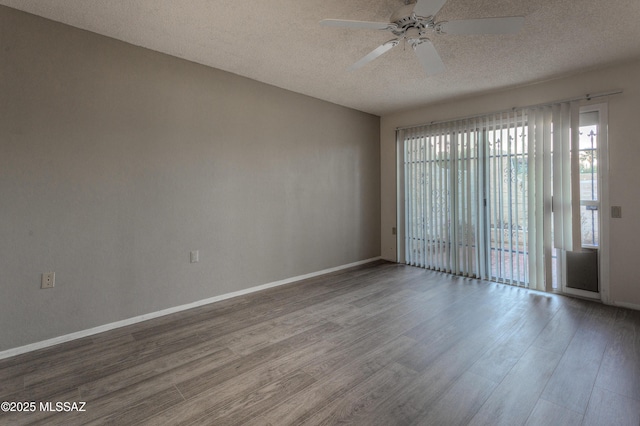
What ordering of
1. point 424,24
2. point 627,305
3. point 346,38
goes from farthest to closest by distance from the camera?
point 627,305 → point 346,38 → point 424,24

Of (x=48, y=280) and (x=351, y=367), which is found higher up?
(x=48, y=280)

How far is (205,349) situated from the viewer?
98.7 inches

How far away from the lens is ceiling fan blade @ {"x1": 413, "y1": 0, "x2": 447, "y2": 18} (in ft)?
5.94

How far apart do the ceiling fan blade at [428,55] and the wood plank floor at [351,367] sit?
2.41 metres

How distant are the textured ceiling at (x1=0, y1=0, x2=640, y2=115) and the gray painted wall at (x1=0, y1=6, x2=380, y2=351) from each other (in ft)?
0.96

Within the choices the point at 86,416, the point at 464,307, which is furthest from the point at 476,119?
the point at 86,416

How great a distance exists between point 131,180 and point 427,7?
9.56 ft

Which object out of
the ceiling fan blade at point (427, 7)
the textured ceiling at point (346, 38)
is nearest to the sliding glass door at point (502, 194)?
the textured ceiling at point (346, 38)

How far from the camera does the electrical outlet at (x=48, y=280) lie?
100 inches

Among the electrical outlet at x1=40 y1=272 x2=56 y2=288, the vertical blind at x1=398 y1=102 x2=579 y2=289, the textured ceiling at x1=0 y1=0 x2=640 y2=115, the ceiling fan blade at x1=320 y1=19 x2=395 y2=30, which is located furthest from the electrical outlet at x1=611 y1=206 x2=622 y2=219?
the electrical outlet at x1=40 y1=272 x2=56 y2=288

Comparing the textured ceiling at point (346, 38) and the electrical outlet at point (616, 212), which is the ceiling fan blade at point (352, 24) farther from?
the electrical outlet at point (616, 212)

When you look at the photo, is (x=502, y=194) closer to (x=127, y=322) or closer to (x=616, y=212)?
(x=616, y=212)

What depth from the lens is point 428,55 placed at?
8.25ft

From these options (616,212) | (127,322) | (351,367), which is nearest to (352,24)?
(351,367)
